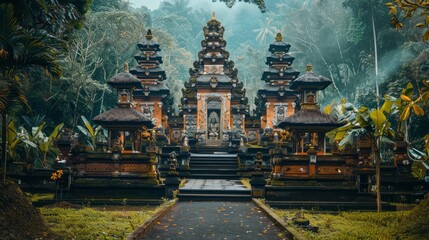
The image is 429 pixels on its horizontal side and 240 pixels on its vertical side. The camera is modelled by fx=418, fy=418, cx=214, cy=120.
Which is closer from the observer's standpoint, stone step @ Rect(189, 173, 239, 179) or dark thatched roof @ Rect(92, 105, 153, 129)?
dark thatched roof @ Rect(92, 105, 153, 129)

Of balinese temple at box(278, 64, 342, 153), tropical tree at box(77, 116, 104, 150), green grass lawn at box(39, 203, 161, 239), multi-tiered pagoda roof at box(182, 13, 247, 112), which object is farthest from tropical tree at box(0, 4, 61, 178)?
multi-tiered pagoda roof at box(182, 13, 247, 112)

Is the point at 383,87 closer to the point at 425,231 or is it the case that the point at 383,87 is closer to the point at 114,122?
the point at 114,122

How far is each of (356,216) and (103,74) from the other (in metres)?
31.9

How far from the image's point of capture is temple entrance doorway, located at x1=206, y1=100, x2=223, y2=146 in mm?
31189

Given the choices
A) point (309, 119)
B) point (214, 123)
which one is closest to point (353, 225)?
point (309, 119)

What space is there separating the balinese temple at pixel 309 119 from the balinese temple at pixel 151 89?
14523mm

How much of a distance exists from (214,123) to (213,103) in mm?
1543

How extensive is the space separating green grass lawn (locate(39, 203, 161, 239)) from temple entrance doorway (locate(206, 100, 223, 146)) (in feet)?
62.6

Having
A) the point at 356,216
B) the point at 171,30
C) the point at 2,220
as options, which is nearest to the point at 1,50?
the point at 2,220

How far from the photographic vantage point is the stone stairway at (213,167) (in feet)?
72.6

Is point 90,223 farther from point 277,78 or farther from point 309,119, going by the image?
point 277,78

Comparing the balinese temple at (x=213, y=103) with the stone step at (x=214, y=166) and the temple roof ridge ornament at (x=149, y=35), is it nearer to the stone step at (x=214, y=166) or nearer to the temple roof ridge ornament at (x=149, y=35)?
the temple roof ridge ornament at (x=149, y=35)

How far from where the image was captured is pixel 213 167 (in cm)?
2339

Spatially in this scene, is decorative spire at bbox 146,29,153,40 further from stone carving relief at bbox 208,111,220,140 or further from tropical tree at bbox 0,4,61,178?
tropical tree at bbox 0,4,61,178
